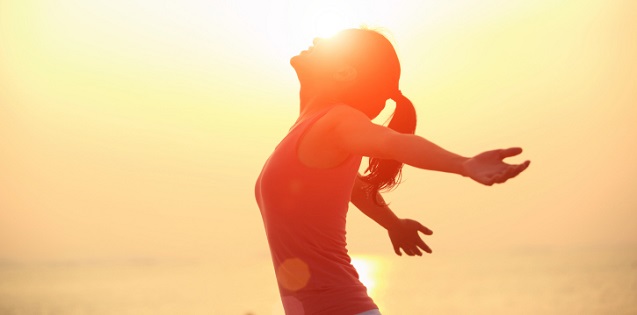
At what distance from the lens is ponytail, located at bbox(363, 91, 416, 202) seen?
4.23 metres

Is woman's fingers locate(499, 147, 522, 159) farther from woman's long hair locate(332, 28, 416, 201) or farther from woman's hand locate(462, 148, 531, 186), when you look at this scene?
woman's long hair locate(332, 28, 416, 201)

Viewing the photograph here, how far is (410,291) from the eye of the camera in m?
52.2

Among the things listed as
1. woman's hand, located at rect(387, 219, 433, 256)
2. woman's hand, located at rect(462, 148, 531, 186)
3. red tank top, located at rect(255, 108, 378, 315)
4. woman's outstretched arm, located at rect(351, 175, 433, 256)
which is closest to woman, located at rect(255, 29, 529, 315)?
red tank top, located at rect(255, 108, 378, 315)

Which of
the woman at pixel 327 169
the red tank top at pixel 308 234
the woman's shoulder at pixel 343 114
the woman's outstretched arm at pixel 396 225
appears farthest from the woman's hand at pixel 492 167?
the woman's outstretched arm at pixel 396 225

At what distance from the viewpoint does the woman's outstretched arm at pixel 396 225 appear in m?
4.80

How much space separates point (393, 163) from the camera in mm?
4375

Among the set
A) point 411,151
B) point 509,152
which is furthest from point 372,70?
point 509,152

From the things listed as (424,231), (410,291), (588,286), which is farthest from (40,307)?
(424,231)

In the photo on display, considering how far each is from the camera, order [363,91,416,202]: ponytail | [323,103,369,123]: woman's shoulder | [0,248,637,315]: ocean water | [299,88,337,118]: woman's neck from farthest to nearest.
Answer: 1. [0,248,637,315]: ocean water
2. [363,91,416,202]: ponytail
3. [299,88,337,118]: woman's neck
4. [323,103,369,123]: woman's shoulder

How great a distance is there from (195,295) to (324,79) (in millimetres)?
50486

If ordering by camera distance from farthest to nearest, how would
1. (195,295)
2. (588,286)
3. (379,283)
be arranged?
(379,283)
(195,295)
(588,286)

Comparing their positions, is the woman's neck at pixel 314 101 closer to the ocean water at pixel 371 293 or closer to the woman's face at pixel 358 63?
the woman's face at pixel 358 63

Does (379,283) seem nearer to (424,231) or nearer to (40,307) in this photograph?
(40,307)

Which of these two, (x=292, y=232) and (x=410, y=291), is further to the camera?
(x=410, y=291)
